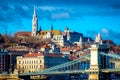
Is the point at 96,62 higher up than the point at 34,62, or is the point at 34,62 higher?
the point at 34,62

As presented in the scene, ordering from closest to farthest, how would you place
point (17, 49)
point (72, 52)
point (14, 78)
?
point (14, 78) → point (17, 49) → point (72, 52)

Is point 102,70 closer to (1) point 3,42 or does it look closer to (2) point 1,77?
(2) point 1,77

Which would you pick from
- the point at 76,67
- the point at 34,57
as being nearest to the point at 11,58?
the point at 34,57

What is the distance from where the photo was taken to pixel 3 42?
85750 mm

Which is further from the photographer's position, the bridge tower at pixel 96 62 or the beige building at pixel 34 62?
the beige building at pixel 34 62

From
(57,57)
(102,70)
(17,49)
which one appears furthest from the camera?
(17,49)

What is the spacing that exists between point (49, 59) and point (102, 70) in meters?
24.0

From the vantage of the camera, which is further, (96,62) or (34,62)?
(34,62)

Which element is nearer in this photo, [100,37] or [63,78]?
[63,78]

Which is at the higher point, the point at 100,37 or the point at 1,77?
the point at 100,37

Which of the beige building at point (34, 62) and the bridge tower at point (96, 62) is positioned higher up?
the beige building at point (34, 62)

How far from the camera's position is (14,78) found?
48719 millimetres

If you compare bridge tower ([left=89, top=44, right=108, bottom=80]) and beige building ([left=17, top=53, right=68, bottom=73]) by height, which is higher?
beige building ([left=17, top=53, right=68, bottom=73])

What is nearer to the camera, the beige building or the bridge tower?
the bridge tower
